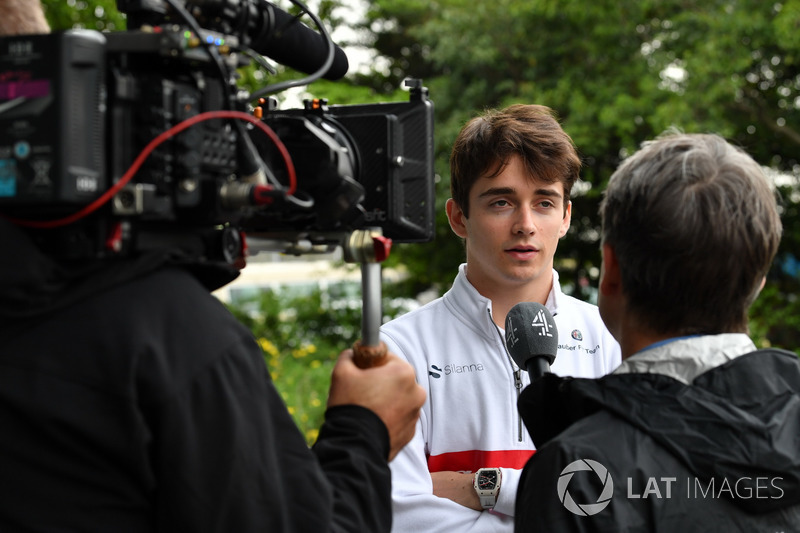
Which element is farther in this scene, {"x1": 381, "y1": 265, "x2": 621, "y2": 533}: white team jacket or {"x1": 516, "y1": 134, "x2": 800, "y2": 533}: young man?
{"x1": 381, "y1": 265, "x2": 621, "y2": 533}: white team jacket

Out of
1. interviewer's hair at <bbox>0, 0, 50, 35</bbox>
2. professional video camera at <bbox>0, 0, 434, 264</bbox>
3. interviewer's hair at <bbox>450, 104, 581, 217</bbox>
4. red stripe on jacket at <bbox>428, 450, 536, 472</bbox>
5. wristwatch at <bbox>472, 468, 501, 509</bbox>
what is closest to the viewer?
professional video camera at <bbox>0, 0, 434, 264</bbox>

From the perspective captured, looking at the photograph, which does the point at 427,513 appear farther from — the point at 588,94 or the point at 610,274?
the point at 588,94

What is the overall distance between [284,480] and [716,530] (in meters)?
0.79

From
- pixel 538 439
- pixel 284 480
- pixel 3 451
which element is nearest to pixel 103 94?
pixel 3 451

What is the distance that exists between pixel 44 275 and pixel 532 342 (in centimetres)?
116

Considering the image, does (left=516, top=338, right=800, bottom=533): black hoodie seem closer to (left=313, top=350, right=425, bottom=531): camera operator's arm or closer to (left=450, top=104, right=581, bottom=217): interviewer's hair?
(left=313, top=350, right=425, bottom=531): camera operator's arm

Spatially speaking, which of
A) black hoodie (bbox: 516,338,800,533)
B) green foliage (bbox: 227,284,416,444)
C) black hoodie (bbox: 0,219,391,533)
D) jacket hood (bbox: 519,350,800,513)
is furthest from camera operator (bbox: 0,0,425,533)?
green foliage (bbox: 227,284,416,444)

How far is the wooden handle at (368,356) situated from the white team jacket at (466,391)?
2.46 feet

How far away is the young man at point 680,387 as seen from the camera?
148cm

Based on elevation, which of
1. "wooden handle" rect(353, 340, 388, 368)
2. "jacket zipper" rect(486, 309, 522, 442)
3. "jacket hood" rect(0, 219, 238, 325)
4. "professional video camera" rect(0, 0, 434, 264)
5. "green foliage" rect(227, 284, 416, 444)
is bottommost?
"green foliage" rect(227, 284, 416, 444)

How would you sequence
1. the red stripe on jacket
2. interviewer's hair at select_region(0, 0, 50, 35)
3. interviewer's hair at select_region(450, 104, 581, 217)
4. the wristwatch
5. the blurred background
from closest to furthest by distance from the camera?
interviewer's hair at select_region(0, 0, 50, 35), the wristwatch, the red stripe on jacket, interviewer's hair at select_region(450, 104, 581, 217), the blurred background

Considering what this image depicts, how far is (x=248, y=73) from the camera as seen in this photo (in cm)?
676

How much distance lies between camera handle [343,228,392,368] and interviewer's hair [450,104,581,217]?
1.11 m

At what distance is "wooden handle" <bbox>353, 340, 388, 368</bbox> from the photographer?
165cm
